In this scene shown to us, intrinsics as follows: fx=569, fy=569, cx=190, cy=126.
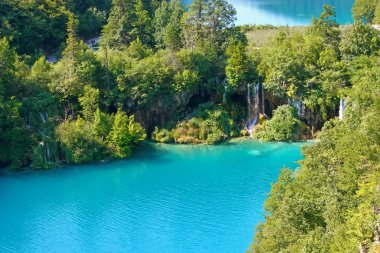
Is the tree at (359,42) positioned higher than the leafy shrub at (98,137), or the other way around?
the tree at (359,42)

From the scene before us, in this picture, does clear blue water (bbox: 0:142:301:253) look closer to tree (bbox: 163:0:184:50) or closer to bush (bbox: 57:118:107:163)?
bush (bbox: 57:118:107:163)

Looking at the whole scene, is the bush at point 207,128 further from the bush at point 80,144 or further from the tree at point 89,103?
the tree at point 89,103

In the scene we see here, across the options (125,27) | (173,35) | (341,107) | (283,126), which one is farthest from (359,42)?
(125,27)

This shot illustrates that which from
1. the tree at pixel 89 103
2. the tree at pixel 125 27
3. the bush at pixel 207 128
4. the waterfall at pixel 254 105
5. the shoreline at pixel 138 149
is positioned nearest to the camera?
the shoreline at pixel 138 149

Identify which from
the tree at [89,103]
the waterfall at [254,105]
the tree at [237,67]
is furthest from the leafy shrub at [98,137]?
the waterfall at [254,105]

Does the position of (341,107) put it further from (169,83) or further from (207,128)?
(169,83)

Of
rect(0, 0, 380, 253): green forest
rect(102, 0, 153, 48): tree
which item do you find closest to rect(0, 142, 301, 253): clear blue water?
rect(0, 0, 380, 253): green forest
